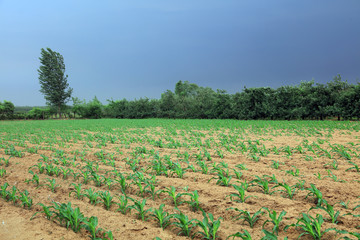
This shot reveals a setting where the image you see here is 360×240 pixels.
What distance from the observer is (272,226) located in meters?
2.93

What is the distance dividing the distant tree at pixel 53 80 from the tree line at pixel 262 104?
304 inches

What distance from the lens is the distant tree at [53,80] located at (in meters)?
47.6

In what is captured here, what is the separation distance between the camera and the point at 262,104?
83.8 ft

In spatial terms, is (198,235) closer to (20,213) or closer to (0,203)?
(20,213)

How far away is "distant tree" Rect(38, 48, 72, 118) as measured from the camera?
47625 millimetres

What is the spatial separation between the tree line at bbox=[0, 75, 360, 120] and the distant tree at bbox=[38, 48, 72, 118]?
773 cm

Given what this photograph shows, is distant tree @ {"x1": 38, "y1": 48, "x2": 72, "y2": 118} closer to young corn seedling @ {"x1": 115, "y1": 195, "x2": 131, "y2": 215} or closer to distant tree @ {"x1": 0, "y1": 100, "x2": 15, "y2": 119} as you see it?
distant tree @ {"x1": 0, "y1": 100, "x2": 15, "y2": 119}

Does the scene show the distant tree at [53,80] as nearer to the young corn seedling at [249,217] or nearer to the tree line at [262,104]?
the tree line at [262,104]

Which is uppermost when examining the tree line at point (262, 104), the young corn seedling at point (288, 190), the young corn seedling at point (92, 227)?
the tree line at point (262, 104)

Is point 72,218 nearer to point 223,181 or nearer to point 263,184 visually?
point 223,181

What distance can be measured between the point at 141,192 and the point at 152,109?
3478 cm

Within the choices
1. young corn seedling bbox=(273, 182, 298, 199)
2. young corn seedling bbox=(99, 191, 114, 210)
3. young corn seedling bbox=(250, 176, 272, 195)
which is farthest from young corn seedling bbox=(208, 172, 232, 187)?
young corn seedling bbox=(99, 191, 114, 210)

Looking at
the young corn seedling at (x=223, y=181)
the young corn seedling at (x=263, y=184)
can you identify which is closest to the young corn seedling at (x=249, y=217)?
the young corn seedling at (x=263, y=184)

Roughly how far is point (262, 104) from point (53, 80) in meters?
42.7
